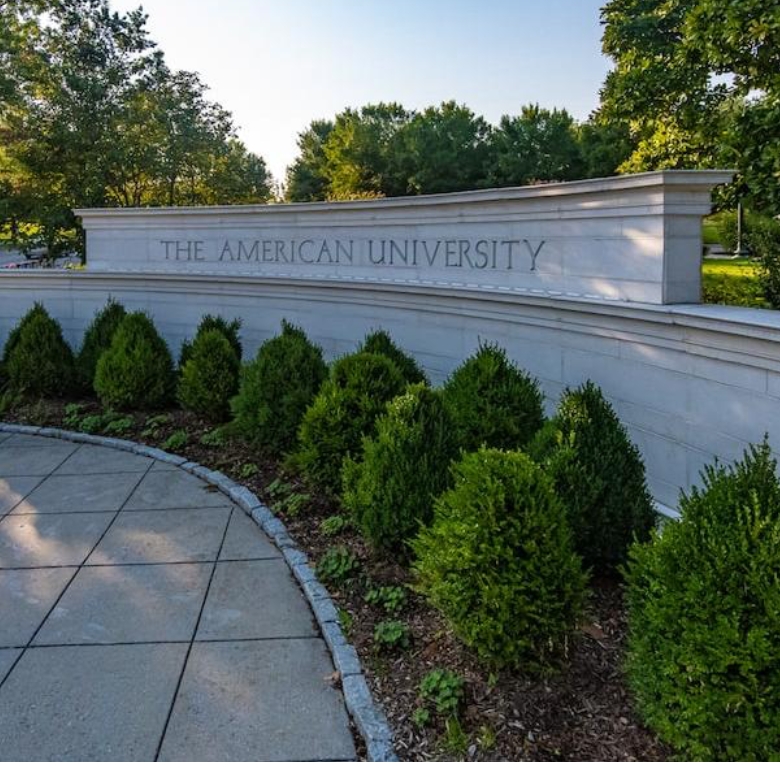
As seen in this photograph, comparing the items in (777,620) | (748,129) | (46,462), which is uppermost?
(748,129)

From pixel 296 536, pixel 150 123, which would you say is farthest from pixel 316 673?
pixel 150 123

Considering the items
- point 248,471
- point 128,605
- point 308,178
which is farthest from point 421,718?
point 308,178

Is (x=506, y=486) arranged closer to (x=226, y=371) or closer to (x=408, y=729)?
(x=408, y=729)

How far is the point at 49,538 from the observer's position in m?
5.41

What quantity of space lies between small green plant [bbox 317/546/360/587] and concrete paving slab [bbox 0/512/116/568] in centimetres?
162

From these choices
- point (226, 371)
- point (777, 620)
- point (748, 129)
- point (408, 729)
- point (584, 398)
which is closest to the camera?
point (777, 620)

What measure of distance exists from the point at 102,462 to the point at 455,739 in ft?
16.8

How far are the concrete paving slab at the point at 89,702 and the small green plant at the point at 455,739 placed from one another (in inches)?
46.0

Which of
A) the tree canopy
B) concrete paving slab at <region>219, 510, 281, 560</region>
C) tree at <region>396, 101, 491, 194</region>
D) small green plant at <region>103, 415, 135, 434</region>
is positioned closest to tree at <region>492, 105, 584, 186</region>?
tree at <region>396, 101, 491, 194</region>

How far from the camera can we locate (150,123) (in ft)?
47.4

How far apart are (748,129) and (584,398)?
4243 millimetres

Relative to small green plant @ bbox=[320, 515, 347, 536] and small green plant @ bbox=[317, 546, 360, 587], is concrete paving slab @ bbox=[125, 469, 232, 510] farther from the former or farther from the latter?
small green plant @ bbox=[317, 546, 360, 587]

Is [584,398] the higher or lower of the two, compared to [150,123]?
lower

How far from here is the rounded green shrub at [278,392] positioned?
21.7 ft
